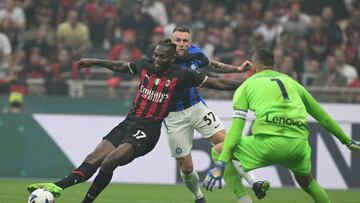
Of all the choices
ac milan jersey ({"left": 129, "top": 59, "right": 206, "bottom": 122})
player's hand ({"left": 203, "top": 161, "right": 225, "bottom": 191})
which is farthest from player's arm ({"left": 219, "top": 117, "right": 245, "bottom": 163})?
ac milan jersey ({"left": 129, "top": 59, "right": 206, "bottom": 122})

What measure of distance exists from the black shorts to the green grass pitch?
2142 mm

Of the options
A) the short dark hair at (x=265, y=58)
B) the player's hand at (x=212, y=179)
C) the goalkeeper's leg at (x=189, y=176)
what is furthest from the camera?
the goalkeeper's leg at (x=189, y=176)

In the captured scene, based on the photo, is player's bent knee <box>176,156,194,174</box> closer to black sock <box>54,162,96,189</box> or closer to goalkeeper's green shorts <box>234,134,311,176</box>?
black sock <box>54,162,96,189</box>

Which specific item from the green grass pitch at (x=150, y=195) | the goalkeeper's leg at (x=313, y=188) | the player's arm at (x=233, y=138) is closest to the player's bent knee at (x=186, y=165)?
the green grass pitch at (x=150, y=195)

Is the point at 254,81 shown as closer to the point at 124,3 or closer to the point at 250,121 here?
the point at 250,121

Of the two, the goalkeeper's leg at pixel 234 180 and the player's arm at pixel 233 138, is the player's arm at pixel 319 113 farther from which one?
the goalkeeper's leg at pixel 234 180

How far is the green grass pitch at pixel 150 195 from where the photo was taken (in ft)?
42.8

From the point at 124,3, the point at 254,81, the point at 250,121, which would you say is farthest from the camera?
the point at 124,3

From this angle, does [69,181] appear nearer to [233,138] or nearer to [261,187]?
[233,138]

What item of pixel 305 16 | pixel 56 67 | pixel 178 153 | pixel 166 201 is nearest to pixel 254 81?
pixel 178 153

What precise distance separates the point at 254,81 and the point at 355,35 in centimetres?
1167

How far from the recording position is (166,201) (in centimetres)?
1309

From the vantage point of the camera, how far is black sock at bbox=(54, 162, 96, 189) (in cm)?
1026

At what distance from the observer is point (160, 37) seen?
19.5 m
